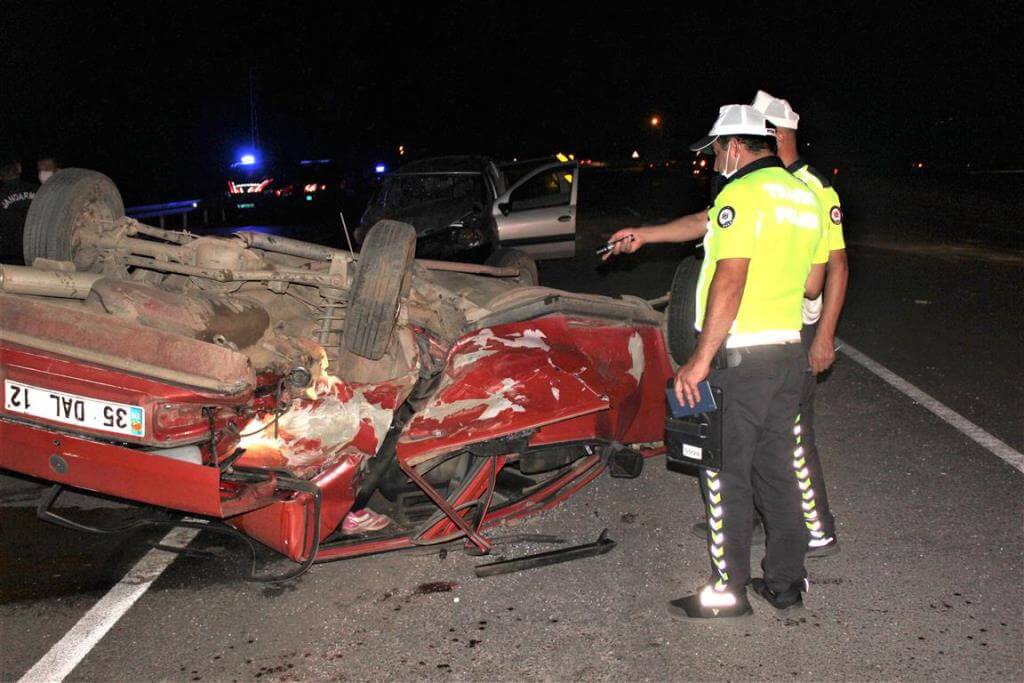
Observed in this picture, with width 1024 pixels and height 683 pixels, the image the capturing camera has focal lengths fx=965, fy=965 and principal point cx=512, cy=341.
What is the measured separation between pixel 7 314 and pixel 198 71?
3927 cm

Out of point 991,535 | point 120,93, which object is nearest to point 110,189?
point 991,535

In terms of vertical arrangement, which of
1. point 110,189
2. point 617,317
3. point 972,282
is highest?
point 110,189

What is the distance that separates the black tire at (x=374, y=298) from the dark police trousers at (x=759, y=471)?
4.54 ft

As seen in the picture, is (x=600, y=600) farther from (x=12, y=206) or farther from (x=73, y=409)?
(x=12, y=206)

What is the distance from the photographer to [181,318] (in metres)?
3.92

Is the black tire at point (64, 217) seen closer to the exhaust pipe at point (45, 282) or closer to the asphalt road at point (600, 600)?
the exhaust pipe at point (45, 282)

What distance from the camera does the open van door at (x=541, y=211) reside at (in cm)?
1198

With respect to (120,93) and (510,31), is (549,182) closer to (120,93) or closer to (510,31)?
(120,93)

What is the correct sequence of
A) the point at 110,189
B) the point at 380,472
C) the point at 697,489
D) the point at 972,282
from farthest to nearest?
the point at 972,282
the point at 697,489
the point at 110,189
the point at 380,472

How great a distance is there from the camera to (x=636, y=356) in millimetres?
4992

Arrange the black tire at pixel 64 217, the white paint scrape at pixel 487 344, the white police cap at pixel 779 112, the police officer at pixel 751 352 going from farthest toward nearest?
the black tire at pixel 64 217 < the white police cap at pixel 779 112 < the white paint scrape at pixel 487 344 < the police officer at pixel 751 352

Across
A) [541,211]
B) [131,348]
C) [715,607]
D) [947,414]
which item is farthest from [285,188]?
[715,607]

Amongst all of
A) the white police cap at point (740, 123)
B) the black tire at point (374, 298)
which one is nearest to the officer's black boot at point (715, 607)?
the black tire at point (374, 298)

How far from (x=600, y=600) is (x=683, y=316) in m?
1.33
